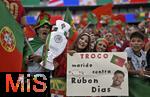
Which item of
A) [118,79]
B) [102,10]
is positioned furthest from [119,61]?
[102,10]

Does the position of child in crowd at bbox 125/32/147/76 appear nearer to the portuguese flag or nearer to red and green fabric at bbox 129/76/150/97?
red and green fabric at bbox 129/76/150/97

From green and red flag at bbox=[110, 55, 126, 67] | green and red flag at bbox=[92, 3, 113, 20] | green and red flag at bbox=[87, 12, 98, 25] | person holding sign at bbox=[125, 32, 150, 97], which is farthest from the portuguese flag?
green and red flag at bbox=[92, 3, 113, 20]

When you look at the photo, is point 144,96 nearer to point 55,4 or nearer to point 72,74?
point 72,74

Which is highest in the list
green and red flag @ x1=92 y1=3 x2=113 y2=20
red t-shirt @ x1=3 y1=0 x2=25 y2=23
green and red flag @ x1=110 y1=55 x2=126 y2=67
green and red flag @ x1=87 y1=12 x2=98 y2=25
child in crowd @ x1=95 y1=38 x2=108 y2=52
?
green and red flag @ x1=92 y1=3 x2=113 y2=20

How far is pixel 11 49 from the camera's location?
6.56 m

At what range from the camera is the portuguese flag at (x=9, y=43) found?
6.29 meters

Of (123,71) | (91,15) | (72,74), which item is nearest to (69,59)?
(72,74)

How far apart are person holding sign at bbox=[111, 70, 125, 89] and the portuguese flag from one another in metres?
1.30

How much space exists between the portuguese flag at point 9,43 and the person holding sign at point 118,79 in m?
1.30

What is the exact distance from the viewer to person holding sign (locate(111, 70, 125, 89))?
7230 mm

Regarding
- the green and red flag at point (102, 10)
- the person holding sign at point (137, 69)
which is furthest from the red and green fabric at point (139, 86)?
the green and red flag at point (102, 10)

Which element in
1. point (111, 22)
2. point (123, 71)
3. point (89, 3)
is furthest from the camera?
point (89, 3)

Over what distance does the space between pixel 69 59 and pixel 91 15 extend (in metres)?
4.92

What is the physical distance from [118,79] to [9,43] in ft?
5.30
